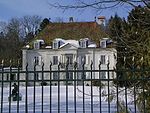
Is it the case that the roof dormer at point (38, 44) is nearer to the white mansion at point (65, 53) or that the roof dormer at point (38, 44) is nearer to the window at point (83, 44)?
the white mansion at point (65, 53)

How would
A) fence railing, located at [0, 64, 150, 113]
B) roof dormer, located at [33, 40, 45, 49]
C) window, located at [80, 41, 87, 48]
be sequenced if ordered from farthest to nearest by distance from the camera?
roof dormer, located at [33, 40, 45, 49]
window, located at [80, 41, 87, 48]
fence railing, located at [0, 64, 150, 113]

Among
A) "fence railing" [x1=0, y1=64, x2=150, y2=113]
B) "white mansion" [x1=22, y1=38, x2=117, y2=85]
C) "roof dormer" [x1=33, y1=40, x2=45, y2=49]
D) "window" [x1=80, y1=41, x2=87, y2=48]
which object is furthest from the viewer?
"roof dormer" [x1=33, y1=40, x2=45, y2=49]

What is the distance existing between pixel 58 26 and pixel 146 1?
48.6 meters

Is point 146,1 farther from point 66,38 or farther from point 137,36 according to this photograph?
point 66,38

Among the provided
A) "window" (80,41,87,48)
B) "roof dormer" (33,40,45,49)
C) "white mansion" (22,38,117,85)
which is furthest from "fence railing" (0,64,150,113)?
"roof dormer" (33,40,45,49)

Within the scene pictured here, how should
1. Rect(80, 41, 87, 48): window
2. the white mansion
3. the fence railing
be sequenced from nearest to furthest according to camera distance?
the fence railing < Rect(80, 41, 87, 48): window < the white mansion

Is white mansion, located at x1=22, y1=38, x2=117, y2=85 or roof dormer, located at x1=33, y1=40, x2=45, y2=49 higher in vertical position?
roof dormer, located at x1=33, y1=40, x2=45, y2=49

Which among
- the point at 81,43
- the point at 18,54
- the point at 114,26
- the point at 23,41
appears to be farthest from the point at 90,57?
the point at 114,26

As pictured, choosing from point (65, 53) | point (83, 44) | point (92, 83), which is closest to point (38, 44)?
point (65, 53)

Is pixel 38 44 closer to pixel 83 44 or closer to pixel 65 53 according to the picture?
pixel 65 53

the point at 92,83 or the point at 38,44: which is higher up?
the point at 38,44

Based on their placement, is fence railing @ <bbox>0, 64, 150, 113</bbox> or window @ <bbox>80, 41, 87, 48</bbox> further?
window @ <bbox>80, 41, 87, 48</bbox>

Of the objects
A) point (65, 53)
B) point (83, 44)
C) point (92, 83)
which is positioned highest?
point (83, 44)

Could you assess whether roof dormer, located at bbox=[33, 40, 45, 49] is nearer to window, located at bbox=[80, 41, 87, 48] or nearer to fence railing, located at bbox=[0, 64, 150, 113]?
window, located at bbox=[80, 41, 87, 48]
